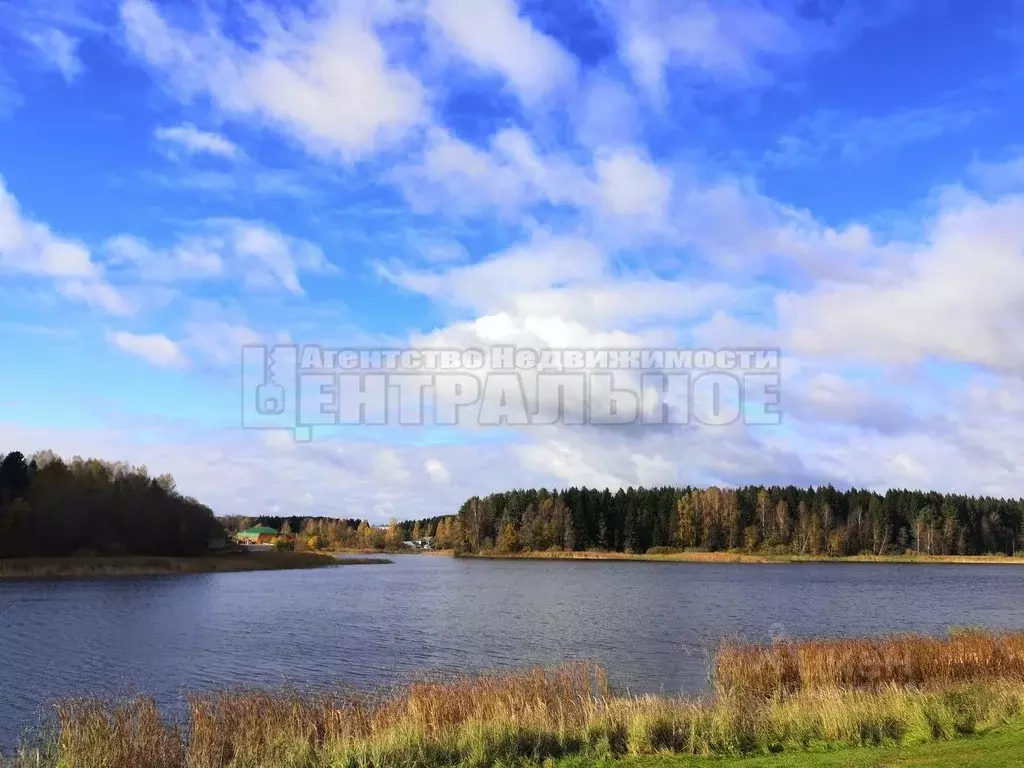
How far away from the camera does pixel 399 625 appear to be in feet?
141

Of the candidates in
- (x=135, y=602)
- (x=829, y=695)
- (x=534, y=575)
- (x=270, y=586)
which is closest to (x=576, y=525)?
(x=534, y=575)

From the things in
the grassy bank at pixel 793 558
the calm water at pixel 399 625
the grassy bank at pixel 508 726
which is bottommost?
the grassy bank at pixel 793 558

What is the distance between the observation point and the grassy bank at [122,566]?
79.1m

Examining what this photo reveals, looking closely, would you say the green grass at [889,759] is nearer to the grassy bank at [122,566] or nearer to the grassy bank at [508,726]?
the grassy bank at [508,726]

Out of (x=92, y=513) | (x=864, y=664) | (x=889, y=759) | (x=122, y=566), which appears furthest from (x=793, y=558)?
(x=889, y=759)

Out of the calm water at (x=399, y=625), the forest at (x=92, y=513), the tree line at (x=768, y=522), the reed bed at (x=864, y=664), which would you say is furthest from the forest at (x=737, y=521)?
the reed bed at (x=864, y=664)

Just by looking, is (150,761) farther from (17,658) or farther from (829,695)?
(17,658)

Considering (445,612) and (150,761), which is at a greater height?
(150,761)

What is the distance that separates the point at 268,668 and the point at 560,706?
653 inches

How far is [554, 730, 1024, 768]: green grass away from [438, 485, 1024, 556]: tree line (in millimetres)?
133881

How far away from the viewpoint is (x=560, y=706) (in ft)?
54.1

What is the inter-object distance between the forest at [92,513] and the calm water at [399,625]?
741 inches

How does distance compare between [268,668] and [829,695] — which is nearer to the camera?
[829,695]

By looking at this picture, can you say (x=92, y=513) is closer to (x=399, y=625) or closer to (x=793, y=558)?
(x=399, y=625)
